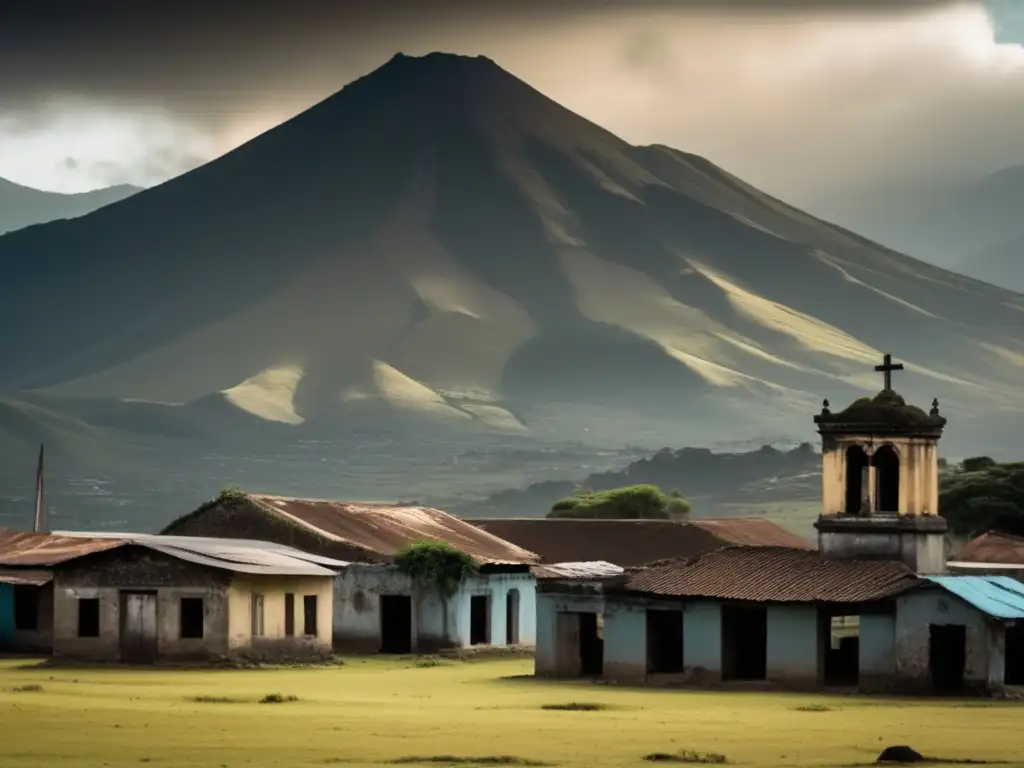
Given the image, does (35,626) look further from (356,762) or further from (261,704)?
(356,762)

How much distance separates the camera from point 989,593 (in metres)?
47.3

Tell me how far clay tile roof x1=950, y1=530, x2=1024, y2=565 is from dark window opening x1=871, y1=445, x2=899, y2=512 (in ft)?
71.3

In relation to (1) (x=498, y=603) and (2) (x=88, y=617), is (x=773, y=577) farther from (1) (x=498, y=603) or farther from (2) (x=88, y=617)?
(1) (x=498, y=603)

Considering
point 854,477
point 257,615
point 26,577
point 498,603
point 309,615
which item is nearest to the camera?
point 854,477

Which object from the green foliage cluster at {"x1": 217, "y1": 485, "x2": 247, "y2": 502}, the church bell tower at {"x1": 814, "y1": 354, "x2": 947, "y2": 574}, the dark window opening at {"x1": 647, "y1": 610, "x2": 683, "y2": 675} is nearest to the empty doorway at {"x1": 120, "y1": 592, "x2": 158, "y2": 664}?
the dark window opening at {"x1": 647, "y1": 610, "x2": 683, "y2": 675}

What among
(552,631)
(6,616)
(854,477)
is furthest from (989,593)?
(6,616)

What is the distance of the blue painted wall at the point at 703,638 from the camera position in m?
48.2

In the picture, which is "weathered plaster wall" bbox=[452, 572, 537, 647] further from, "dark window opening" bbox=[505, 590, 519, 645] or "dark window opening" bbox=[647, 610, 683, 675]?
"dark window opening" bbox=[647, 610, 683, 675]

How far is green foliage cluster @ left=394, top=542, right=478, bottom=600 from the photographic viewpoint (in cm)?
6494

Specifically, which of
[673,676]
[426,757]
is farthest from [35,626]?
[426,757]

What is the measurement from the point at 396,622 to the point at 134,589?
13910 mm

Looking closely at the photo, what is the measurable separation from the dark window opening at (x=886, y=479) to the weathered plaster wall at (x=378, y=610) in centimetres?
1663

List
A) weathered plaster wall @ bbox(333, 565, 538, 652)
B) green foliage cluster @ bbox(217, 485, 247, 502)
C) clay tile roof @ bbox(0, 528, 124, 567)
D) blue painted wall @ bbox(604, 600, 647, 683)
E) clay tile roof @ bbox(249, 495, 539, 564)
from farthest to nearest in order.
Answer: clay tile roof @ bbox(249, 495, 539, 564) < green foliage cluster @ bbox(217, 485, 247, 502) < weathered plaster wall @ bbox(333, 565, 538, 652) < clay tile roof @ bbox(0, 528, 124, 567) < blue painted wall @ bbox(604, 600, 647, 683)

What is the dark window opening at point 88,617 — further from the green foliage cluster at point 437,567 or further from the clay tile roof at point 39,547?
the green foliage cluster at point 437,567
